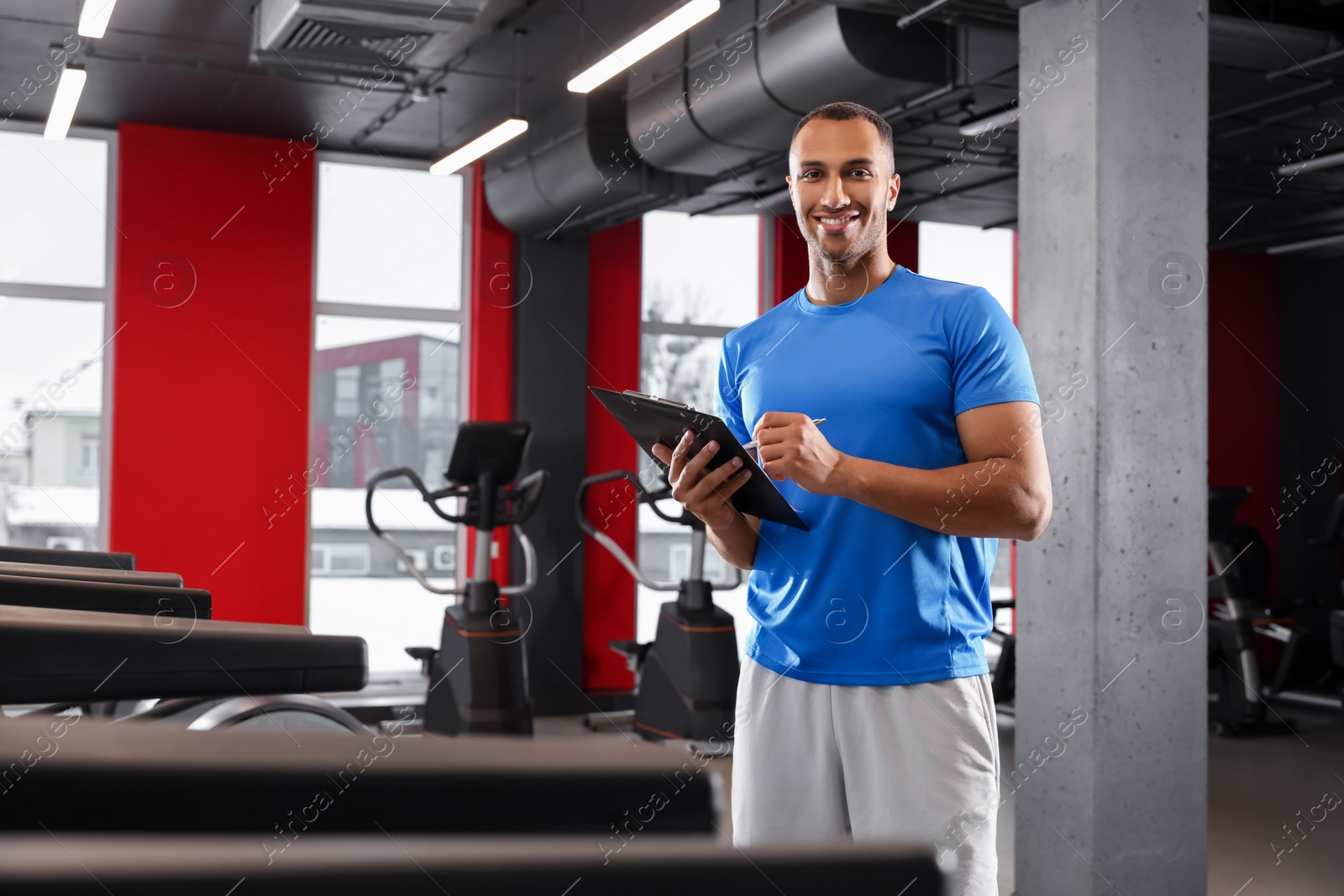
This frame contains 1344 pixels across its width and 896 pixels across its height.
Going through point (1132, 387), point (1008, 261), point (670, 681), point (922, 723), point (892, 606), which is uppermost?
point (1008, 261)

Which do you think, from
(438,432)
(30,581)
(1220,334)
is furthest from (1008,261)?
(30,581)

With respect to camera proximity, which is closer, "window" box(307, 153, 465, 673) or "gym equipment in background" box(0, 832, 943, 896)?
"gym equipment in background" box(0, 832, 943, 896)

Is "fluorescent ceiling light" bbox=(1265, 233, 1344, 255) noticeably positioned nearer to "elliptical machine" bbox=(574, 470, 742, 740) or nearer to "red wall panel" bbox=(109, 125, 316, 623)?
"elliptical machine" bbox=(574, 470, 742, 740)

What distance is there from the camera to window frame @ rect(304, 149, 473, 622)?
6895 mm

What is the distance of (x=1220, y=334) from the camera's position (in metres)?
8.29

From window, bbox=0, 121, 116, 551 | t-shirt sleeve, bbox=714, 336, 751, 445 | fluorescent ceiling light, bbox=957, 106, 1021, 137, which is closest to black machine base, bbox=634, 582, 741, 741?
fluorescent ceiling light, bbox=957, 106, 1021, 137

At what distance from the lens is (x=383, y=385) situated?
282 inches

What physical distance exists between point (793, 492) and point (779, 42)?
306 cm

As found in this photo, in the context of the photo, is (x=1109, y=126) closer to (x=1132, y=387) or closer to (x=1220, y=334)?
(x=1132, y=387)

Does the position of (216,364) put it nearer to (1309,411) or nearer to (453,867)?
(453,867)

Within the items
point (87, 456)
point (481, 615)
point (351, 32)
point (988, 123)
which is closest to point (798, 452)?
point (351, 32)

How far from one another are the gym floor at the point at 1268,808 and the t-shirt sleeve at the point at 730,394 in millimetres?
1376

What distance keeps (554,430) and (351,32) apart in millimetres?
3290

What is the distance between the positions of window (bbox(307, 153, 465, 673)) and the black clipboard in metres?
5.74
